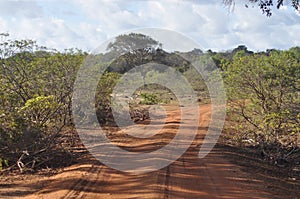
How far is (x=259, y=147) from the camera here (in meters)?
13.4

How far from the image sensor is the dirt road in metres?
7.88

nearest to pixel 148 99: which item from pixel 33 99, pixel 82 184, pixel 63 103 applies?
pixel 63 103

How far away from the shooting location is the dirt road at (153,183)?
7.88 m

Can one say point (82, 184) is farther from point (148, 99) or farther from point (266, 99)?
point (148, 99)

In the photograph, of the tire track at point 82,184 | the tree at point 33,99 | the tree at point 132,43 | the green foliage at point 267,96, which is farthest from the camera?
the tree at point 132,43

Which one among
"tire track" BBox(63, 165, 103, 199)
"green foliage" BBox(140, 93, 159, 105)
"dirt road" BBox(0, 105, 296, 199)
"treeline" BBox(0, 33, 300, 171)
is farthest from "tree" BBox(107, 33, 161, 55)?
"tire track" BBox(63, 165, 103, 199)

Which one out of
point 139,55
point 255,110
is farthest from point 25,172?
point 139,55

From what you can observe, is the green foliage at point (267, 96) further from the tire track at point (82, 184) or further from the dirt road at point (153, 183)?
the tire track at point (82, 184)

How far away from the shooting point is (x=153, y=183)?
8477 millimetres

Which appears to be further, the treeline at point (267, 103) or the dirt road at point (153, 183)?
the treeline at point (267, 103)

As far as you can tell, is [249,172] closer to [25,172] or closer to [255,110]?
[255,110]

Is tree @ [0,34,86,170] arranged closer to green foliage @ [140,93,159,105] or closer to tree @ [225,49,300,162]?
tree @ [225,49,300,162]

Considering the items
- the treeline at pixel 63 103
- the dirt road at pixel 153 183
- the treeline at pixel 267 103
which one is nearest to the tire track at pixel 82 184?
the dirt road at pixel 153 183

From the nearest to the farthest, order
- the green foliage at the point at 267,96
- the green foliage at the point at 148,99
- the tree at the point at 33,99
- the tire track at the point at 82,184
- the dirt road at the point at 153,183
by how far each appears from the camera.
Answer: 1. the tire track at the point at 82,184
2. the dirt road at the point at 153,183
3. the tree at the point at 33,99
4. the green foliage at the point at 267,96
5. the green foliage at the point at 148,99
